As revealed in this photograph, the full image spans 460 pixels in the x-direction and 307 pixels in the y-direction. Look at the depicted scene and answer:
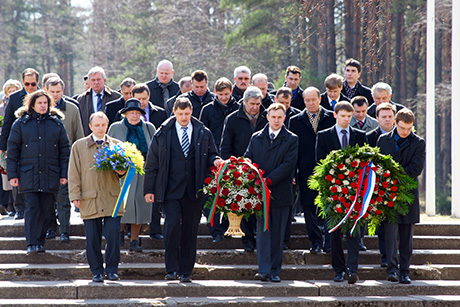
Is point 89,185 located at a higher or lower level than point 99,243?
higher

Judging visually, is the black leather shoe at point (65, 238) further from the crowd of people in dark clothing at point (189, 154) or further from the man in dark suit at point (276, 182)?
the man in dark suit at point (276, 182)

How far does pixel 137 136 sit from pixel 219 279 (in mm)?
2182

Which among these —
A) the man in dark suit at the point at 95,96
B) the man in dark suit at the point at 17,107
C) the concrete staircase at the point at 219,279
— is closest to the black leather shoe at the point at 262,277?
the concrete staircase at the point at 219,279

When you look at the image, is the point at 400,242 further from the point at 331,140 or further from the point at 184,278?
the point at 184,278

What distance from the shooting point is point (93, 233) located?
8.34 metres

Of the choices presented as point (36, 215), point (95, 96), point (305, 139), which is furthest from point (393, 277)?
point (95, 96)

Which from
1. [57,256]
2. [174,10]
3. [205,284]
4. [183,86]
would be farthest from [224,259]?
[174,10]

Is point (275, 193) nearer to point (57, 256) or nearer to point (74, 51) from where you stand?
point (57, 256)

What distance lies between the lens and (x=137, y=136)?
9.54m

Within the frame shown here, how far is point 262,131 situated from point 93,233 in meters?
2.34

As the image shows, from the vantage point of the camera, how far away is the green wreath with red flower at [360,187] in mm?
8422

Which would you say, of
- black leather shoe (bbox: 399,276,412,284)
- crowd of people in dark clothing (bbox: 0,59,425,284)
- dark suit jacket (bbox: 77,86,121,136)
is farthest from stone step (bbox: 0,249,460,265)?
dark suit jacket (bbox: 77,86,121,136)

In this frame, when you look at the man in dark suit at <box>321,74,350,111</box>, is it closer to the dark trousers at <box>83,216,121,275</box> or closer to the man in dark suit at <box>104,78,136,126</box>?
the man in dark suit at <box>104,78,136,126</box>

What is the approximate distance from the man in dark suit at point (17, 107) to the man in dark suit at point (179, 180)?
2513 mm
